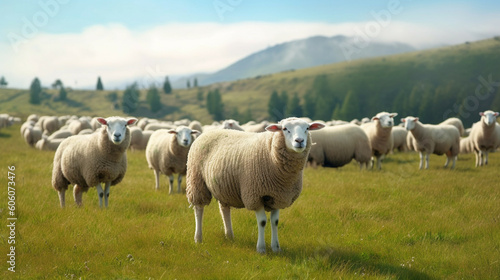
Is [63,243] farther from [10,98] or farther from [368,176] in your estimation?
[10,98]

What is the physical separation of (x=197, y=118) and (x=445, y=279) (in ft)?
338

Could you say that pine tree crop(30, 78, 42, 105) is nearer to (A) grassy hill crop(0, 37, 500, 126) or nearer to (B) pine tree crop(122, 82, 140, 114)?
(A) grassy hill crop(0, 37, 500, 126)

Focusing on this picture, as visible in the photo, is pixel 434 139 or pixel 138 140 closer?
pixel 434 139

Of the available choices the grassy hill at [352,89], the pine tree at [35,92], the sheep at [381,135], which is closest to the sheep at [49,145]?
the sheep at [381,135]

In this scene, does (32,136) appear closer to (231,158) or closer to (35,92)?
(231,158)

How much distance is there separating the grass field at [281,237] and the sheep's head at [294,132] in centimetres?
158

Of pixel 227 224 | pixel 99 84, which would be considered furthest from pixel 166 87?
pixel 227 224

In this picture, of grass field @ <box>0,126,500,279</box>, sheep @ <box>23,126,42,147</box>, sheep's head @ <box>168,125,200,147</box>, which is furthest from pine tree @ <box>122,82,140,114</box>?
grass field @ <box>0,126,500,279</box>

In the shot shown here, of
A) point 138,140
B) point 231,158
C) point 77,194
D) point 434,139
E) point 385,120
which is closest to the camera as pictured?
point 231,158

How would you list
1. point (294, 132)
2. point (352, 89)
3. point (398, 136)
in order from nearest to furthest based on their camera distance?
point (294, 132) < point (398, 136) < point (352, 89)

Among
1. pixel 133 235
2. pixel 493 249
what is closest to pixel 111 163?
pixel 133 235

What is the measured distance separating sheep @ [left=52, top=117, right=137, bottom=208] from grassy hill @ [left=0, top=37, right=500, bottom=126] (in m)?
80.5

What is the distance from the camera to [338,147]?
15.1 metres

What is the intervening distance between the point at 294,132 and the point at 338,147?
1036cm
